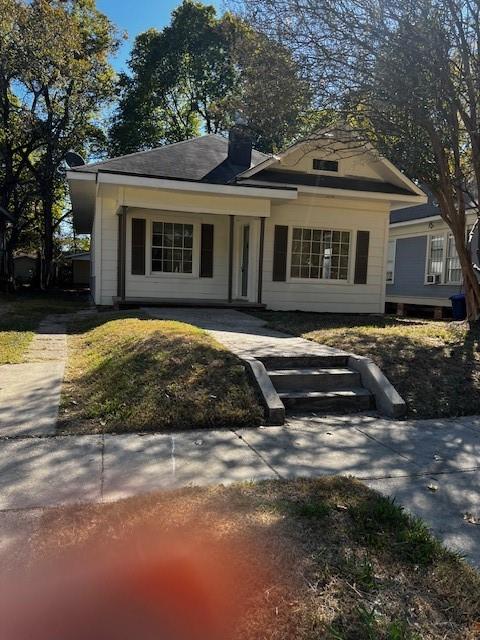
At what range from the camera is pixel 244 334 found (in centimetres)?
861

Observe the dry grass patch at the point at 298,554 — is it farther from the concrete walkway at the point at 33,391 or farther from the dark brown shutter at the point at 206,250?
the dark brown shutter at the point at 206,250

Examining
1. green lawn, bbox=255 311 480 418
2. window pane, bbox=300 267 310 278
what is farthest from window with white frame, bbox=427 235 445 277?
green lawn, bbox=255 311 480 418

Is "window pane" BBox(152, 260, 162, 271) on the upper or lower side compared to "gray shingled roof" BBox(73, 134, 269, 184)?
lower

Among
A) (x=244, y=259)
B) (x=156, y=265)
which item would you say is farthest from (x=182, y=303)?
(x=244, y=259)

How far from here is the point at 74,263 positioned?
43156mm

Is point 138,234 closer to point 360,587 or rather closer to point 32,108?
point 360,587

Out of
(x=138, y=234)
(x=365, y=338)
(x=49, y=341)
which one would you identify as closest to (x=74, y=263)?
(x=138, y=234)

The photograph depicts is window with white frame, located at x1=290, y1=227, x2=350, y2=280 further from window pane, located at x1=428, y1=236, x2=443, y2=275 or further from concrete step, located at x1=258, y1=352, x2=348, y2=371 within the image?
concrete step, located at x1=258, y1=352, x2=348, y2=371

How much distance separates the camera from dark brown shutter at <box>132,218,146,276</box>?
13461 millimetres

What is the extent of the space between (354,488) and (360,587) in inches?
43.5

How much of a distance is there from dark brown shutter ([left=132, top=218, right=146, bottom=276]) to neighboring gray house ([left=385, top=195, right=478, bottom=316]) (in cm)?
949

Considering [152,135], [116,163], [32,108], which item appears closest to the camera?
[116,163]

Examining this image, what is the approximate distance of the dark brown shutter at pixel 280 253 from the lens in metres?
14.0

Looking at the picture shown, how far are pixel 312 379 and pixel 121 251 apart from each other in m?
8.34
